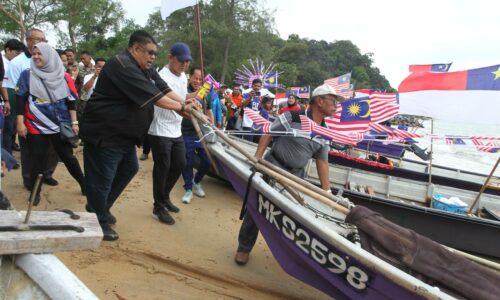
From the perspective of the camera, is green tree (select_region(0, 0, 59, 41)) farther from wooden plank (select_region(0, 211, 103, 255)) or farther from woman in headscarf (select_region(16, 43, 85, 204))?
wooden plank (select_region(0, 211, 103, 255))

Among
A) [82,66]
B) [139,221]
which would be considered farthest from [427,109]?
[82,66]

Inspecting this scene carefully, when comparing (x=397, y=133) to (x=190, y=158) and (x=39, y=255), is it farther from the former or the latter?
(x=39, y=255)

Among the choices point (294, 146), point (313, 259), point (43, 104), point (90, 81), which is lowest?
point (313, 259)

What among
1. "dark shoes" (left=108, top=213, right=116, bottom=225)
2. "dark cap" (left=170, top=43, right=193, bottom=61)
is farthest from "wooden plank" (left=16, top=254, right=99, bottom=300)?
"dark cap" (left=170, top=43, right=193, bottom=61)

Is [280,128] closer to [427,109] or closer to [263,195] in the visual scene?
[263,195]

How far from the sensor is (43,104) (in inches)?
143

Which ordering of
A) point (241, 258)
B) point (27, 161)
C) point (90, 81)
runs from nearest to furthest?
point (241, 258) → point (27, 161) → point (90, 81)

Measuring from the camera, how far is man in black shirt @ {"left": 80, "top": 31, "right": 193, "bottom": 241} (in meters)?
2.83

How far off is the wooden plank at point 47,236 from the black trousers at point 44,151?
2.64 m

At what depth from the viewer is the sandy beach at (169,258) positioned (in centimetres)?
285

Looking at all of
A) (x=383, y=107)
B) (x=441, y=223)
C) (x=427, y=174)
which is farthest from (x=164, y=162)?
(x=427, y=174)

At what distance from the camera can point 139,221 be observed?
3930 mm

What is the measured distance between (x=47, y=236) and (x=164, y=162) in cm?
253

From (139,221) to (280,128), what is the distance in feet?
6.30
